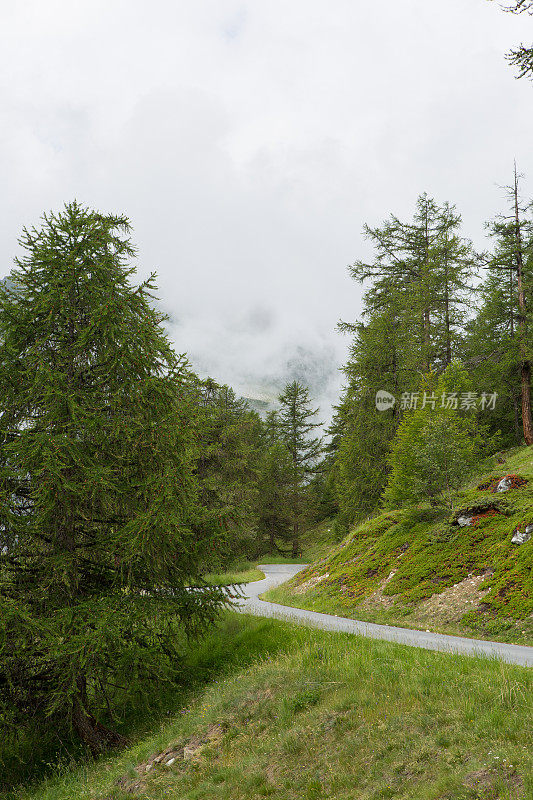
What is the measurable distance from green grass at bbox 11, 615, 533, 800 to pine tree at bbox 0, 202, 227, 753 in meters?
1.18

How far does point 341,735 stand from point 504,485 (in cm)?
1186

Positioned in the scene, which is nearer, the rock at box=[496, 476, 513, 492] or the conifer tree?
the rock at box=[496, 476, 513, 492]

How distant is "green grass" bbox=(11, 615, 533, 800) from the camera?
16.0 ft

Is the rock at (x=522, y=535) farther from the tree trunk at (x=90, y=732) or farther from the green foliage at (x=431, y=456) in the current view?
the tree trunk at (x=90, y=732)

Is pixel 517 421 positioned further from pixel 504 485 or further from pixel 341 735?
pixel 341 735

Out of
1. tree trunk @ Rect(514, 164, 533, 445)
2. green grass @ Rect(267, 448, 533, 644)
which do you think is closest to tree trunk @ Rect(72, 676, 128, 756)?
green grass @ Rect(267, 448, 533, 644)

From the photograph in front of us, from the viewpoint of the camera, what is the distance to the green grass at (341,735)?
4883 millimetres

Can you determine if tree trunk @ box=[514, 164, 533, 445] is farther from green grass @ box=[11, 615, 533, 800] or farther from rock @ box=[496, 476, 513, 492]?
green grass @ box=[11, 615, 533, 800]

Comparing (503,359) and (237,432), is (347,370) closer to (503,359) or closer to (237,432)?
(237,432)

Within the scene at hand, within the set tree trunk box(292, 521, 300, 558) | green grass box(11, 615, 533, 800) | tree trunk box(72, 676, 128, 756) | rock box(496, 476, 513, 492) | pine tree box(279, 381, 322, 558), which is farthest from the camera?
pine tree box(279, 381, 322, 558)

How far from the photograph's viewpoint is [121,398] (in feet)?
29.1

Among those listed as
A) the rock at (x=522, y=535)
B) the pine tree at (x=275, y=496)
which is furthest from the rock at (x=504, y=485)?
the pine tree at (x=275, y=496)

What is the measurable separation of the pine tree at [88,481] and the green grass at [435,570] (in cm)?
645

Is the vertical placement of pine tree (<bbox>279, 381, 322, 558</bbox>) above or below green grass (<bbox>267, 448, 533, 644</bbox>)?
above
